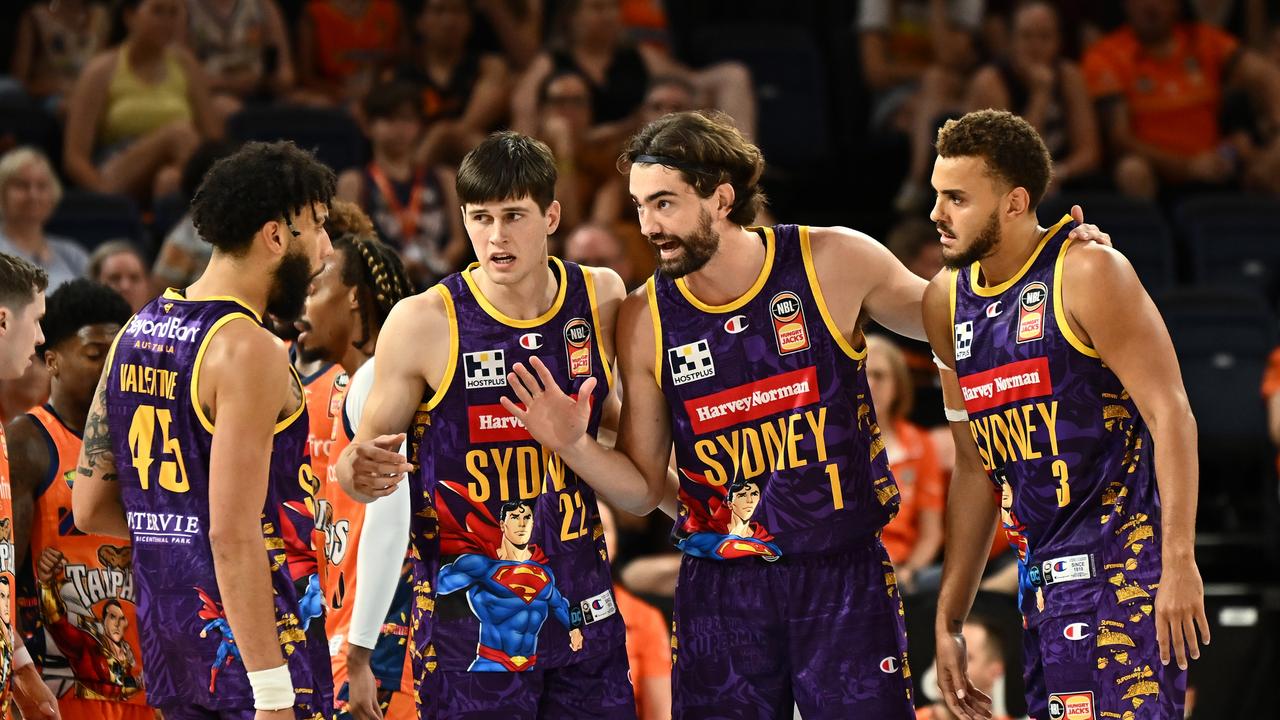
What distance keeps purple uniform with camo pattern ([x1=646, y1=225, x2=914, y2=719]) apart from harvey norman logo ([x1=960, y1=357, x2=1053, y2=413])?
0.34m

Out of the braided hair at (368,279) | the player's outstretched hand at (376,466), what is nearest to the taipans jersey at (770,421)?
the player's outstretched hand at (376,466)

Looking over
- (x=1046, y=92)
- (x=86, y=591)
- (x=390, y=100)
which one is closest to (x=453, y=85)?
(x=390, y=100)

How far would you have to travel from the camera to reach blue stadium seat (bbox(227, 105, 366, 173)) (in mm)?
9281

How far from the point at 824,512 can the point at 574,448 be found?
0.74 meters

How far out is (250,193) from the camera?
13.2 feet

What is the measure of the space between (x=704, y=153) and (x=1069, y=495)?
1390 millimetres

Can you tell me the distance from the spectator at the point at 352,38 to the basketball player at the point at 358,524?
17.4 feet

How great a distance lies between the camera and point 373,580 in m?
4.59

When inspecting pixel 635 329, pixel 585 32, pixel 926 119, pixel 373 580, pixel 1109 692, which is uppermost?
pixel 585 32

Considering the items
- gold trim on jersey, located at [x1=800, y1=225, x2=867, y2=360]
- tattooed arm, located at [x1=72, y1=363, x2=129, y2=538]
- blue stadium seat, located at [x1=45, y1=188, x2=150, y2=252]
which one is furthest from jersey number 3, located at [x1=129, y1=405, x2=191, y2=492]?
blue stadium seat, located at [x1=45, y1=188, x2=150, y2=252]

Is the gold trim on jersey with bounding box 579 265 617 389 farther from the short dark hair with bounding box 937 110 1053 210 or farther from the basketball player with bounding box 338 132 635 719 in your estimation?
the short dark hair with bounding box 937 110 1053 210

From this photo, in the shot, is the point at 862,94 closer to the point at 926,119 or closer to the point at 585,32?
the point at 926,119

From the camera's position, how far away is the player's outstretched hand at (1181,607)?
3992mm

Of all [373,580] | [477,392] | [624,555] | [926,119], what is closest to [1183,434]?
[477,392]
